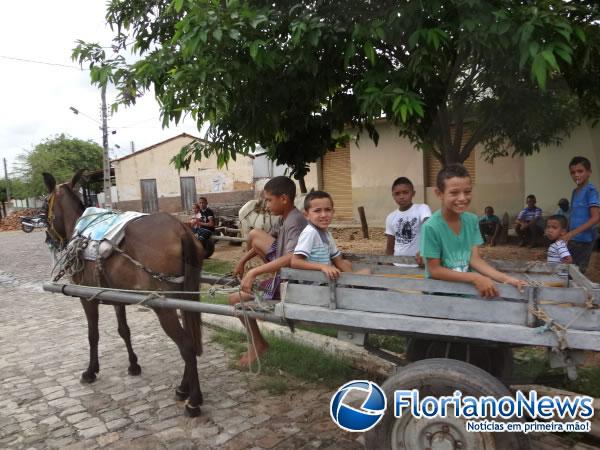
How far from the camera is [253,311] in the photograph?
2.56m

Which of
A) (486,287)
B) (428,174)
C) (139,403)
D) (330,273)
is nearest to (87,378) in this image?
(139,403)

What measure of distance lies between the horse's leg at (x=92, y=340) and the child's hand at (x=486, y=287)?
3.14 metres

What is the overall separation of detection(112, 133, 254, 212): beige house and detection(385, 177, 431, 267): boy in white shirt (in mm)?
20996

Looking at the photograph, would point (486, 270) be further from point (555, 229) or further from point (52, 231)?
point (52, 231)

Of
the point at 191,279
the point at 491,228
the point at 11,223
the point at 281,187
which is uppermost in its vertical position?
the point at 281,187

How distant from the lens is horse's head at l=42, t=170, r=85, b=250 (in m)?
4.23

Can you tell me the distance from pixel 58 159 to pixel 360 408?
38079 millimetres

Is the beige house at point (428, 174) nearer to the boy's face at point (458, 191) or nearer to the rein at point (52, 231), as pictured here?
the rein at point (52, 231)

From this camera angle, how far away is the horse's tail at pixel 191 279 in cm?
353

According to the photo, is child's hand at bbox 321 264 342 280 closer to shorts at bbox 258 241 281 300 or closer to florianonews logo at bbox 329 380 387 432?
florianonews logo at bbox 329 380 387 432

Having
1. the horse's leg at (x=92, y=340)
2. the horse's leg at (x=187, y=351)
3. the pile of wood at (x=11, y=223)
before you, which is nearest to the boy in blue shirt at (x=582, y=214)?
the horse's leg at (x=187, y=351)

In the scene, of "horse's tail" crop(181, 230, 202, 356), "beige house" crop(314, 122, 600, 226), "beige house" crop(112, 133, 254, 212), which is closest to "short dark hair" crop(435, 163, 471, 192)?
"horse's tail" crop(181, 230, 202, 356)

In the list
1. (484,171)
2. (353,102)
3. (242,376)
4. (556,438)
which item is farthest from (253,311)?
(484,171)

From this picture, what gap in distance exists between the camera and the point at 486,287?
2.04 metres
